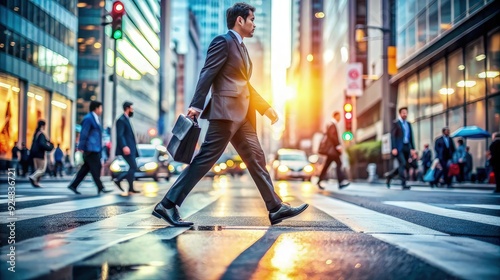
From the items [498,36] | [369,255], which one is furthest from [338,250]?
[498,36]

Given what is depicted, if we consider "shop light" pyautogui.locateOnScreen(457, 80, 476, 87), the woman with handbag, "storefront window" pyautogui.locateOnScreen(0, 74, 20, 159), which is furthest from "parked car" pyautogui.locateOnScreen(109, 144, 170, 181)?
"shop light" pyautogui.locateOnScreen(457, 80, 476, 87)

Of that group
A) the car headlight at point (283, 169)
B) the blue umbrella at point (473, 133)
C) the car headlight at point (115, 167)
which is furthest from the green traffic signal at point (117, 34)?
the car headlight at point (283, 169)

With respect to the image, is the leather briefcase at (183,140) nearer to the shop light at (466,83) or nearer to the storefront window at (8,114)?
the shop light at (466,83)

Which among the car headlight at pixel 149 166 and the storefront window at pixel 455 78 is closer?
the car headlight at pixel 149 166

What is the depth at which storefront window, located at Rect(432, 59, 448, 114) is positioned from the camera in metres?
25.9

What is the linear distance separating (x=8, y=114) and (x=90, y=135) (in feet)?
75.8

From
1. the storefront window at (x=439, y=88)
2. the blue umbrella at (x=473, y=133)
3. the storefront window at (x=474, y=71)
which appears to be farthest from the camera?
the storefront window at (x=439, y=88)

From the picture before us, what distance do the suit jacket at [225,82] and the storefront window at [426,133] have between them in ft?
78.2

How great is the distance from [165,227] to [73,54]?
144 ft

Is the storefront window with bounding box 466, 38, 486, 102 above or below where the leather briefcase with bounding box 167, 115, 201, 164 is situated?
above

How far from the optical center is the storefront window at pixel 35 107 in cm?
3503

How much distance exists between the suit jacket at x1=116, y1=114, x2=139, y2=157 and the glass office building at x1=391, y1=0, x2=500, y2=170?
13.1 m

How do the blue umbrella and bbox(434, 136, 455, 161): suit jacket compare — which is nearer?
bbox(434, 136, 455, 161): suit jacket

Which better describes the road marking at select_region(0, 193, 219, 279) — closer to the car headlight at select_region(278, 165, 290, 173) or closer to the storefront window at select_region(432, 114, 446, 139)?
the car headlight at select_region(278, 165, 290, 173)
